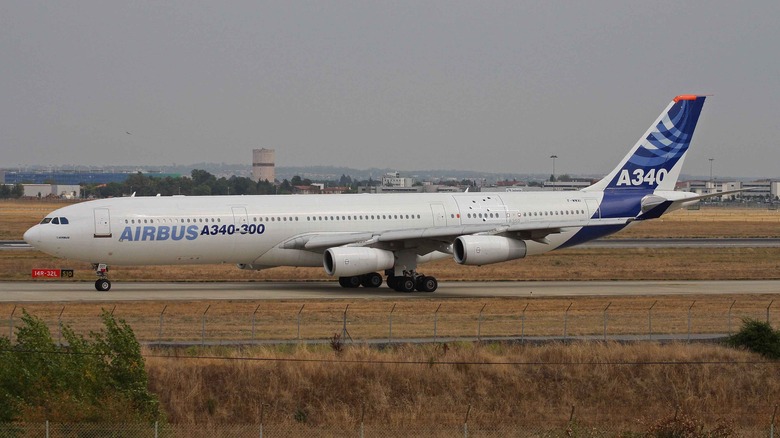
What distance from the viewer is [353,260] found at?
4647 centimetres

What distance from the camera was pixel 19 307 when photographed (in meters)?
40.5

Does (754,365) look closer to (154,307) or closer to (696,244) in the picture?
(154,307)

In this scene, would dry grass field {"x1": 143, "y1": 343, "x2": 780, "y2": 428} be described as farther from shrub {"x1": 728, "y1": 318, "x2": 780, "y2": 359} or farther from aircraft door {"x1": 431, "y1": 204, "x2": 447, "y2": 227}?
aircraft door {"x1": 431, "y1": 204, "x2": 447, "y2": 227}

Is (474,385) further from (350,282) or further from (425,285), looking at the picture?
(350,282)

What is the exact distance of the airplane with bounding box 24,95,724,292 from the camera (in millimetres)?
45938

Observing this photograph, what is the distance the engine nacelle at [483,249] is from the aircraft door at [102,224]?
14.1 meters

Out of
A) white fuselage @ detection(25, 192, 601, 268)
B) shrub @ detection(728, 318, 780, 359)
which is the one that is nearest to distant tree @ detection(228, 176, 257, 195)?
white fuselage @ detection(25, 192, 601, 268)

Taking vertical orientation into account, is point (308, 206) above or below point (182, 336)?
above

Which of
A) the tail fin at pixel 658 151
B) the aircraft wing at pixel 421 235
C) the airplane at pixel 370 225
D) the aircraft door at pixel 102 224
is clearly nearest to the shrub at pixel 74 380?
the aircraft door at pixel 102 224

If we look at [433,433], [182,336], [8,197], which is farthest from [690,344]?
[8,197]

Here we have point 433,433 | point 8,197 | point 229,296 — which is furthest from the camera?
point 8,197

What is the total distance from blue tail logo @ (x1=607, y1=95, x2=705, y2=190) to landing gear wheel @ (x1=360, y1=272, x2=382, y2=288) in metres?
12.7

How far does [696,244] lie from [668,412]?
147 feet

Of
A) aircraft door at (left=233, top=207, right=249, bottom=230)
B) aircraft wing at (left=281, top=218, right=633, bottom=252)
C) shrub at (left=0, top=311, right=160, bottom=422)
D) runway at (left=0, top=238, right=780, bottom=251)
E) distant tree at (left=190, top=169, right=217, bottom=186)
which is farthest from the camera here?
distant tree at (left=190, top=169, right=217, bottom=186)
